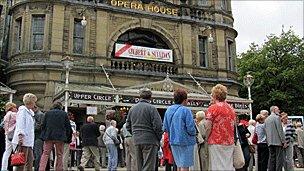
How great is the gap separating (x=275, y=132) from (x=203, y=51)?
16.1m

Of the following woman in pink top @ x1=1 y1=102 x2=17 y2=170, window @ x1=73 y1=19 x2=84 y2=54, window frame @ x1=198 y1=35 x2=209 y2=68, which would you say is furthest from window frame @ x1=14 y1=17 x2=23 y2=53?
woman in pink top @ x1=1 y1=102 x2=17 y2=170

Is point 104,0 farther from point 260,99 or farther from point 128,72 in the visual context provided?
point 260,99

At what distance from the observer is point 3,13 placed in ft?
84.7

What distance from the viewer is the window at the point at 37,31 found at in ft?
73.0

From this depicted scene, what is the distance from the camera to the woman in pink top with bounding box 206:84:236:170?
700 cm

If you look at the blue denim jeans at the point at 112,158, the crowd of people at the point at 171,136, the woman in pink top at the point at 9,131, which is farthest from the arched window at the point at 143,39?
the woman in pink top at the point at 9,131

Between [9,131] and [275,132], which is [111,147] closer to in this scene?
[9,131]

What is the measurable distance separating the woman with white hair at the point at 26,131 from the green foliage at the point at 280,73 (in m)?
29.4

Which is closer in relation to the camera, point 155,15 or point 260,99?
point 155,15

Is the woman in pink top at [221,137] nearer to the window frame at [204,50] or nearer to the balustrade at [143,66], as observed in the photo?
the balustrade at [143,66]

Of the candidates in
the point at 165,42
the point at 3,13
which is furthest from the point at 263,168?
the point at 3,13

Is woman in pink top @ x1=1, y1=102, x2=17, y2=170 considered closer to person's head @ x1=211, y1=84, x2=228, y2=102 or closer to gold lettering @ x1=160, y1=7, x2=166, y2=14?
person's head @ x1=211, y1=84, x2=228, y2=102

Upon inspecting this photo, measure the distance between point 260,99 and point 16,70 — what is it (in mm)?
24088

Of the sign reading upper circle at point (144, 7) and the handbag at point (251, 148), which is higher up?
the sign reading upper circle at point (144, 7)
